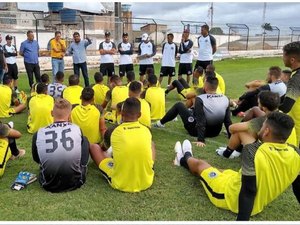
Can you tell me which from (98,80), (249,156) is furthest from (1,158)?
(98,80)

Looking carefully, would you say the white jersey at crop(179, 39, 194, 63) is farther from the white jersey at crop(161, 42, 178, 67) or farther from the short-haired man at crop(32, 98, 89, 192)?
the short-haired man at crop(32, 98, 89, 192)

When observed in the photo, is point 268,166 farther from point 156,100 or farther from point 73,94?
point 73,94

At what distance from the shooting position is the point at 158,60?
80.9 feet

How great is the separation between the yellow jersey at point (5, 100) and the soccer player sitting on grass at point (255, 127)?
5.44 meters

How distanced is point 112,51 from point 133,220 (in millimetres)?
9910

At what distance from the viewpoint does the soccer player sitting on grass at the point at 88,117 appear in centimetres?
577

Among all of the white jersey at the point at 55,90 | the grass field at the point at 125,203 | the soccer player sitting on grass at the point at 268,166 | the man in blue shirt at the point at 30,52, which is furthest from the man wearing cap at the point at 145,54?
the soccer player sitting on grass at the point at 268,166

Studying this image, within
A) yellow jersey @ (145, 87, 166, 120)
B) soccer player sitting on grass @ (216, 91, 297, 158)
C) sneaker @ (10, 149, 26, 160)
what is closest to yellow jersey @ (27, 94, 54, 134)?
sneaker @ (10, 149, 26, 160)

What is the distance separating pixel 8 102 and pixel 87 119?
361 cm

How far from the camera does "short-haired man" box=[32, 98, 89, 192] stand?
165 inches

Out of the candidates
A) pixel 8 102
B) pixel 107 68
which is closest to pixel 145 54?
pixel 107 68

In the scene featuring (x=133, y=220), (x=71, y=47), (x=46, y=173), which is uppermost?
(x=71, y=47)

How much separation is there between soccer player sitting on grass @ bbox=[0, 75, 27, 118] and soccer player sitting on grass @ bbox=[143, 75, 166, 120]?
11.0 feet

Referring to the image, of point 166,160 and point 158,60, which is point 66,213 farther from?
point 158,60
